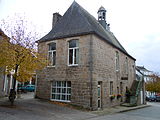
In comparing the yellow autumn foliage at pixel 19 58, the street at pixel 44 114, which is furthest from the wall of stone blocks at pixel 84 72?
the yellow autumn foliage at pixel 19 58

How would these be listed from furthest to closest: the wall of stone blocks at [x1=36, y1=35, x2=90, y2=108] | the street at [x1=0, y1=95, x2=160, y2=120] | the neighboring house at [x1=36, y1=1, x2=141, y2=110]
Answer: the neighboring house at [x1=36, y1=1, x2=141, y2=110]
the wall of stone blocks at [x1=36, y1=35, x2=90, y2=108]
the street at [x1=0, y1=95, x2=160, y2=120]

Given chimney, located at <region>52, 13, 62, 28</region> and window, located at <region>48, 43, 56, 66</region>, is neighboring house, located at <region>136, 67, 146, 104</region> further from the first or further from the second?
chimney, located at <region>52, 13, 62, 28</region>

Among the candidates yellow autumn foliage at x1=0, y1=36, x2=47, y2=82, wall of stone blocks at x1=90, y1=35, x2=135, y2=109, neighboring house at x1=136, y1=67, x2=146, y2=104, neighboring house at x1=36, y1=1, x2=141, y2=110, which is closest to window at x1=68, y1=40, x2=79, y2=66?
neighboring house at x1=36, y1=1, x2=141, y2=110

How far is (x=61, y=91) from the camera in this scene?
1533cm

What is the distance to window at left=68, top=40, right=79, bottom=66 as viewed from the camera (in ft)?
49.6

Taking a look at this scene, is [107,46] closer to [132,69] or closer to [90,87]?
[90,87]

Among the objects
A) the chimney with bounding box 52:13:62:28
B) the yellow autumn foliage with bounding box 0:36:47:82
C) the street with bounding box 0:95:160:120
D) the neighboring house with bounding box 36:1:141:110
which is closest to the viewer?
the street with bounding box 0:95:160:120

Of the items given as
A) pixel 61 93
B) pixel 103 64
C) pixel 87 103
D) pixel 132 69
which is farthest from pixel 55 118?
pixel 132 69

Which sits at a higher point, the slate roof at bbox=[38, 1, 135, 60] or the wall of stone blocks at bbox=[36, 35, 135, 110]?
the slate roof at bbox=[38, 1, 135, 60]

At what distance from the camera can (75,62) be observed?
15102 mm

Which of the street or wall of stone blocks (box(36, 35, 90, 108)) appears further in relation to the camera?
wall of stone blocks (box(36, 35, 90, 108))

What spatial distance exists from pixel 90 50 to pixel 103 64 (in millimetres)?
2381

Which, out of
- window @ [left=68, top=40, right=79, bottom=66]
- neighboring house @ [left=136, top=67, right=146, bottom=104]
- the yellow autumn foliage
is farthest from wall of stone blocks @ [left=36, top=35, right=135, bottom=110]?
neighboring house @ [left=136, top=67, right=146, bottom=104]

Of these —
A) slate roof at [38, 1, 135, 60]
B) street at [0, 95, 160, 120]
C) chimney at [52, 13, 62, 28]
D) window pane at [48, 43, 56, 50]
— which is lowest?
street at [0, 95, 160, 120]
